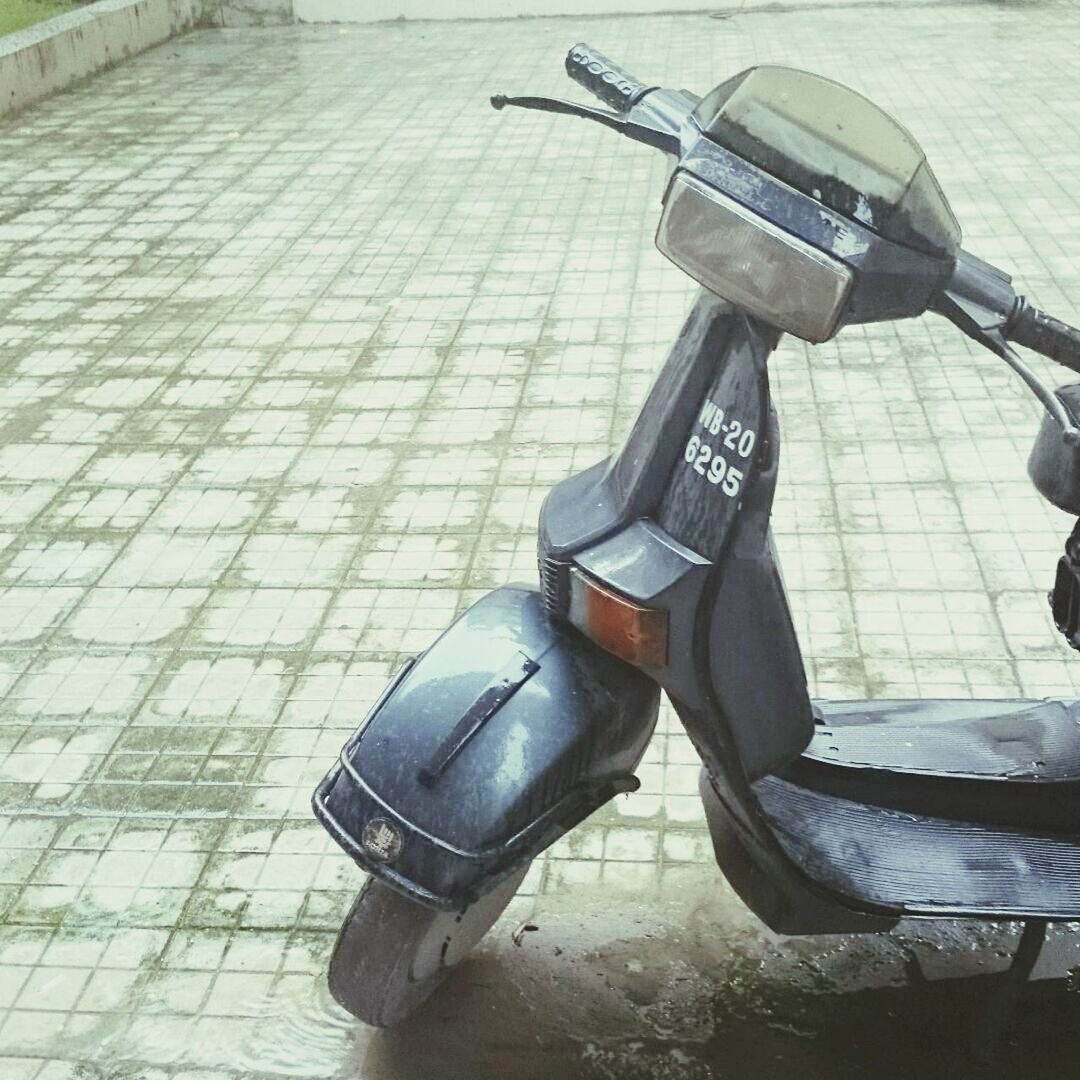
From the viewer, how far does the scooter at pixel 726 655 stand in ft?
5.40

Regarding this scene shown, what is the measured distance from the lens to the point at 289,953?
8.20 ft

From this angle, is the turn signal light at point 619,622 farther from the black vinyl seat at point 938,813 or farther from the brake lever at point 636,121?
the brake lever at point 636,121

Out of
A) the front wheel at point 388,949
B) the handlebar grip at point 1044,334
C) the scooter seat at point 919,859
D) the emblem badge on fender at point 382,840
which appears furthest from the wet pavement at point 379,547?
the handlebar grip at point 1044,334

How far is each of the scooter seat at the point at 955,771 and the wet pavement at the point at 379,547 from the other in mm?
406

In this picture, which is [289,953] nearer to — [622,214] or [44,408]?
[44,408]

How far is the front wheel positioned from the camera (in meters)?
2.00

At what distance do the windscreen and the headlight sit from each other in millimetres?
69

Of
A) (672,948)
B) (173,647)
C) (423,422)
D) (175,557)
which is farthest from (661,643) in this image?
(423,422)

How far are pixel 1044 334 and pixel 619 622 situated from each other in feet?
2.20

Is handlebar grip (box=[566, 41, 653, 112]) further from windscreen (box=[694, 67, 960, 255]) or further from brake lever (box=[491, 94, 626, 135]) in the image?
windscreen (box=[694, 67, 960, 255])

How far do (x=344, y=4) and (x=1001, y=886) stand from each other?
11243 millimetres

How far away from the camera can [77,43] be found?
968cm

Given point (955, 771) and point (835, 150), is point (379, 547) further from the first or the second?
point (835, 150)

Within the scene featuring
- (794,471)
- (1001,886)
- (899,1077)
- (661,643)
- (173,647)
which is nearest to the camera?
(661,643)
